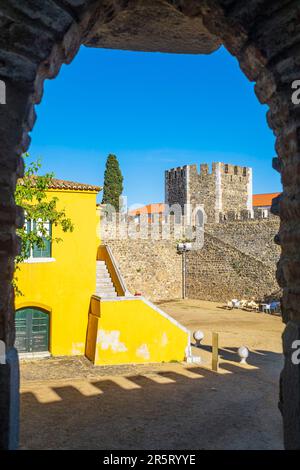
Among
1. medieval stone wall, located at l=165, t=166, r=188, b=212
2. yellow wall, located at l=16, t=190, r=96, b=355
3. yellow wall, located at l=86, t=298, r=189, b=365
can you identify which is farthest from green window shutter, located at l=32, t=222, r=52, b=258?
medieval stone wall, located at l=165, t=166, r=188, b=212

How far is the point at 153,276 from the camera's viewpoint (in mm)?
27047

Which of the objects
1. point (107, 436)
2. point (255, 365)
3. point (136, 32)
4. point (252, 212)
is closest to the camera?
point (136, 32)

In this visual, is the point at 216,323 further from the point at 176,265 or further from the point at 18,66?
the point at 18,66

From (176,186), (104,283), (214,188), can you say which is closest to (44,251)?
(104,283)

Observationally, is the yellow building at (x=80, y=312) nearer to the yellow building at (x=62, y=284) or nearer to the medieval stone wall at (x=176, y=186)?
the yellow building at (x=62, y=284)

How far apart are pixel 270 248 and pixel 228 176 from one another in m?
12.6

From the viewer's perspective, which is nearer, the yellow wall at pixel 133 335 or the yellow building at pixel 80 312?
the yellow wall at pixel 133 335

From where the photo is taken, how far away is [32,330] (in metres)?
12.7

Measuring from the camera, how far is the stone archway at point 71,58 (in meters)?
3.19

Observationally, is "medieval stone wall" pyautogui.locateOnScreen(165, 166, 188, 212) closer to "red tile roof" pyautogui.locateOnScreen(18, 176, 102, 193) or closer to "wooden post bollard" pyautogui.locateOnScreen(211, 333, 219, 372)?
"red tile roof" pyautogui.locateOnScreen(18, 176, 102, 193)

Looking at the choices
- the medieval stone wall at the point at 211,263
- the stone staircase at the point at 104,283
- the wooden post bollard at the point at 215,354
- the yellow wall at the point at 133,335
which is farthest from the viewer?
the medieval stone wall at the point at 211,263

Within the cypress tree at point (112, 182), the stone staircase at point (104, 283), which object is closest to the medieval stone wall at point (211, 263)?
the cypress tree at point (112, 182)

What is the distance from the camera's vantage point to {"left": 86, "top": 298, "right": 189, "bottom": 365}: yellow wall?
12.1 metres
